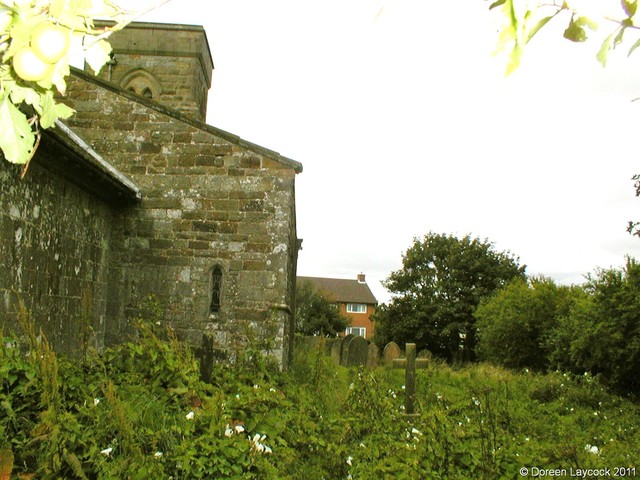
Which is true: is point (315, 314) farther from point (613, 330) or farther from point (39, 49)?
point (39, 49)

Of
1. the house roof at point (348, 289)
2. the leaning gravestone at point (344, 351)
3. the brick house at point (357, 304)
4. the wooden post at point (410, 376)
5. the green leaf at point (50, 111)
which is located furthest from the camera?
the house roof at point (348, 289)

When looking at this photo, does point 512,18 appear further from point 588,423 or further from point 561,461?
point 588,423

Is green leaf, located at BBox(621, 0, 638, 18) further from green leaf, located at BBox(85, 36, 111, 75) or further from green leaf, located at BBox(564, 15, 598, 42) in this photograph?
green leaf, located at BBox(85, 36, 111, 75)

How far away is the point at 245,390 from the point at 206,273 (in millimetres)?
3032

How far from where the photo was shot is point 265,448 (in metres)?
4.62

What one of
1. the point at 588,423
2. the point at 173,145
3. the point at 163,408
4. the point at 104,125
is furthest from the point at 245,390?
the point at 588,423

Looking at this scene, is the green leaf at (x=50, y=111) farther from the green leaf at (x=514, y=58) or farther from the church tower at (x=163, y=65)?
the church tower at (x=163, y=65)

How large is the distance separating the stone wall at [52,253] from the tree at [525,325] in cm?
1670

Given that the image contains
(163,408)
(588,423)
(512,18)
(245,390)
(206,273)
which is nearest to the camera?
(512,18)

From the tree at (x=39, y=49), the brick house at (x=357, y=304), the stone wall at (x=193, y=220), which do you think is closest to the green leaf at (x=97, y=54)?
the tree at (x=39, y=49)

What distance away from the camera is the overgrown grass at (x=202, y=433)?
407 centimetres

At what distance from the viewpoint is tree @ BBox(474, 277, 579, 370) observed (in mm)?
21406

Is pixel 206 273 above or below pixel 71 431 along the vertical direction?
above

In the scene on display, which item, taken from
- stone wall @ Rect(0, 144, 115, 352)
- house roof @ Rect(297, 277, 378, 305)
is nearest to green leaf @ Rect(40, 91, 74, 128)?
stone wall @ Rect(0, 144, 115, 352)
